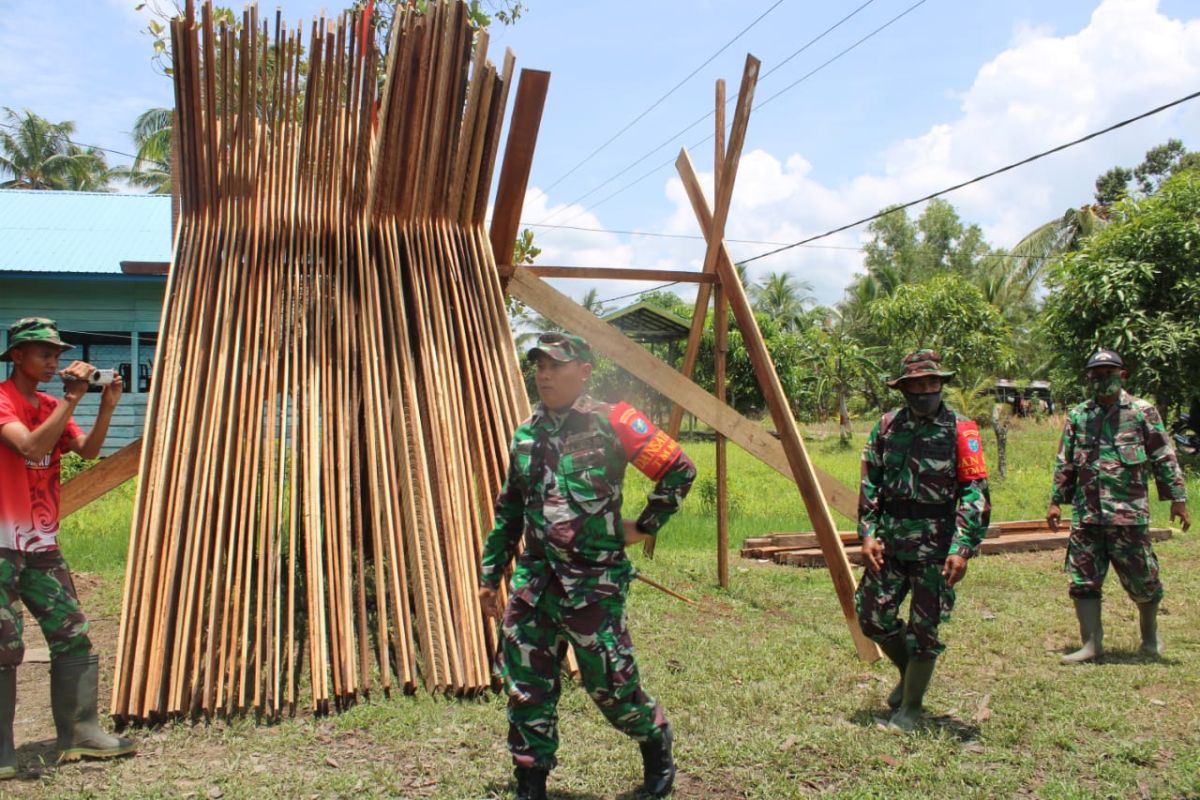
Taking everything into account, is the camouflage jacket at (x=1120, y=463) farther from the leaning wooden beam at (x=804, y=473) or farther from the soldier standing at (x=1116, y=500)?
the leaning wooden beam at (x=804, y=473)

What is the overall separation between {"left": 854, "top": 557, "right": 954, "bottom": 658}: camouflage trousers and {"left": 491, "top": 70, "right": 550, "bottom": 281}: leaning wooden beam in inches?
111

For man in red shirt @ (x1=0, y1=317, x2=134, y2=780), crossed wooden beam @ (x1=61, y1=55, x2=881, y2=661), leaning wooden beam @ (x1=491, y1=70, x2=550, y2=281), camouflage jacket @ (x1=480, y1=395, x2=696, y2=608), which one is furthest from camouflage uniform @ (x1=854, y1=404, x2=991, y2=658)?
man in red shirt @ (x1=0, y1=317, x2=134, y2=780)

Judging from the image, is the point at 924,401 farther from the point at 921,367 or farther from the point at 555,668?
the point at 555,668

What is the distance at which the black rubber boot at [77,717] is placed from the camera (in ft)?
12.2

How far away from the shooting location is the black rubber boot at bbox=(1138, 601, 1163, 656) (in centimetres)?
539

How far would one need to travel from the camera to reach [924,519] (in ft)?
13.6

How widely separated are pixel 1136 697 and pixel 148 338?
46.6 feet

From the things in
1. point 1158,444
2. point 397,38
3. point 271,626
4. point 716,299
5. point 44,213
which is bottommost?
point 271,626

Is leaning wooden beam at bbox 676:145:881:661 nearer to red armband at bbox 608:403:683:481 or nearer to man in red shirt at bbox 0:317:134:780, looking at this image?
Answer: red armband at bbox 608:403:683:481

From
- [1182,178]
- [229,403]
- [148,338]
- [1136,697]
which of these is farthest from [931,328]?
[229,403]

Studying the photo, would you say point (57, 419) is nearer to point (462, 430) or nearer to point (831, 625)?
point (462, 430)

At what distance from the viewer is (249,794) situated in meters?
3.38

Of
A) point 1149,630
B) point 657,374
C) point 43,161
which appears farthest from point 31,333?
point 43,161

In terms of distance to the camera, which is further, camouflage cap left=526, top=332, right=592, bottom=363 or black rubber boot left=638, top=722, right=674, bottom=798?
black rubber boot left=638, top=722, right=674, bottom=798
